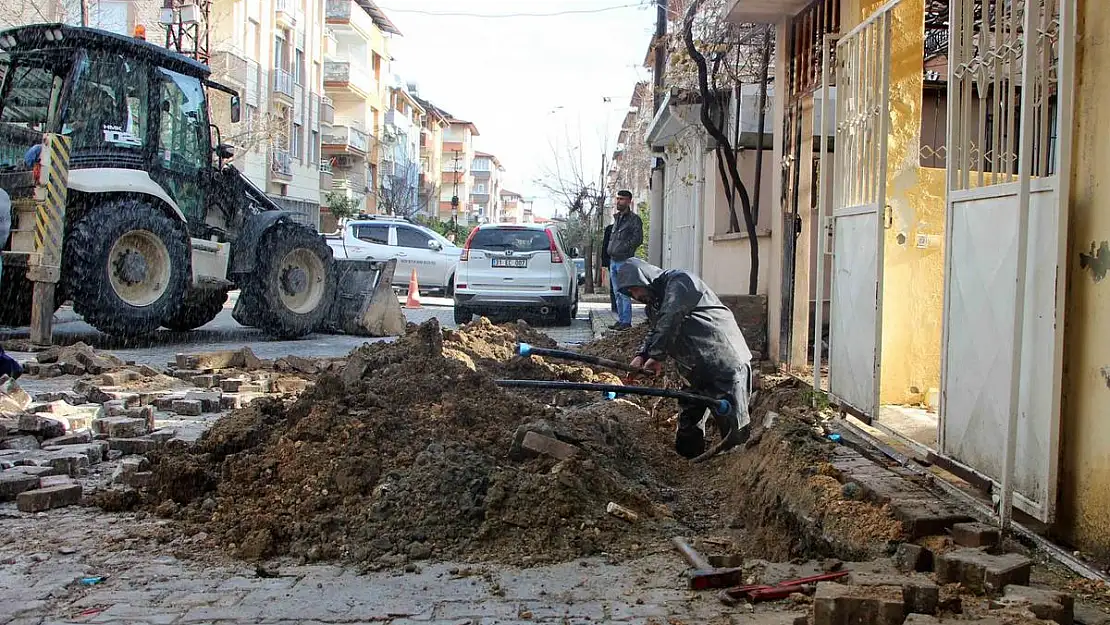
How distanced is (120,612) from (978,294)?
388 centimetres

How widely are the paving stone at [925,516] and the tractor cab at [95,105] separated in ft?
30.5

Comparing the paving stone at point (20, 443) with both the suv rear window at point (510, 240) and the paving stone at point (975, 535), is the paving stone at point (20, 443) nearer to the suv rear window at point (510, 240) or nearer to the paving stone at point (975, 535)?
the paving stone at point (975, 535)

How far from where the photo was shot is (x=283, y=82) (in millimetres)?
43969

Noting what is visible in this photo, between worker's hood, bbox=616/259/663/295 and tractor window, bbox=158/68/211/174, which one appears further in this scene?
tractor window, bbox=158/68/211/174

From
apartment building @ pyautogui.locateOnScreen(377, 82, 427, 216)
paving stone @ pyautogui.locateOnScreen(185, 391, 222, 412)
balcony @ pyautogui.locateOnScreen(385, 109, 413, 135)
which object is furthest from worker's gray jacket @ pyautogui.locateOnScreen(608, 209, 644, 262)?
balcony @ pyautogui.locateOnScreen(385, 109, 413, 135)

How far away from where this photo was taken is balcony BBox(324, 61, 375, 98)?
53500 mm

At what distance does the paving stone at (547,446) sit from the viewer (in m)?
5.36

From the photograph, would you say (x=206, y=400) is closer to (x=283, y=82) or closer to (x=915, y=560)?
(x=915, y=560)

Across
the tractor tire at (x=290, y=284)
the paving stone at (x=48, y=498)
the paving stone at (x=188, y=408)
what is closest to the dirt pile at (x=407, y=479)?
the paving stone at (x=48, y=498)


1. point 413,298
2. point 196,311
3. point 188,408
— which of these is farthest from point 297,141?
point 188,408

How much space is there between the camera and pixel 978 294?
5.07 m

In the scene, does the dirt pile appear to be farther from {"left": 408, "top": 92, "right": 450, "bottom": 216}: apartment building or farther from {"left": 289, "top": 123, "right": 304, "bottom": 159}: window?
{"left": 408, "top": 92, "right": 450, "bottom": 216}: apartment building

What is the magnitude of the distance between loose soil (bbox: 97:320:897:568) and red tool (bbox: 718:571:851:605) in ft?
1.61

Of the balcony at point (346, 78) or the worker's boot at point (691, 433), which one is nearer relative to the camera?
the worker's boot at point (691, 433)
